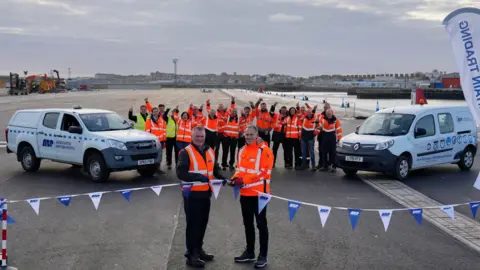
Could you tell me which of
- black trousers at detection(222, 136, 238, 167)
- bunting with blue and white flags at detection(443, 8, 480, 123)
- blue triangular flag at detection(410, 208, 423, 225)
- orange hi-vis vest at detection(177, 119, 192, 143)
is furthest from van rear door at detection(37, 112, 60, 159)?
bunting with blue and white flags at detection(443, 8, 480, 123)

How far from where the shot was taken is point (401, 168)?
12898 millimetres

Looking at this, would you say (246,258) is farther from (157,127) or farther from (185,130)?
(157,127)

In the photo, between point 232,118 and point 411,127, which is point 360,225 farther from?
point 232,118

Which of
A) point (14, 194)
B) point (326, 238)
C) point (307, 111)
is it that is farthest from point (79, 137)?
point (326, 238)

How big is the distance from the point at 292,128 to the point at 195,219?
8.69 meters

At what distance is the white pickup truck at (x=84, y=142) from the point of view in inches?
484

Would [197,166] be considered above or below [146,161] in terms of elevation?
above

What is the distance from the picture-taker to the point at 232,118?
14656 millimetres

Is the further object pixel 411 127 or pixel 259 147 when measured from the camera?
pixel 411 127

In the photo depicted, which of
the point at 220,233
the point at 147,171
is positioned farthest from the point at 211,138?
the point at 220,233

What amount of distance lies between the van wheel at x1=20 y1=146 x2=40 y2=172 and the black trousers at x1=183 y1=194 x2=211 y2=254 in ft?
28.4

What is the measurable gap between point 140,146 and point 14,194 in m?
2.98

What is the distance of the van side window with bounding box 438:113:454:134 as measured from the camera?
14.0 m

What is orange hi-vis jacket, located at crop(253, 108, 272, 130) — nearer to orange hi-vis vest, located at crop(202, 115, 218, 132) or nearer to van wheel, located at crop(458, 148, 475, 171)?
orange hi-vis vest, located at crop(202, 115, 218, 132)
